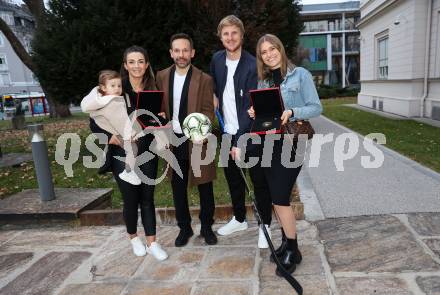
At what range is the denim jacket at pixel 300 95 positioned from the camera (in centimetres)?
297

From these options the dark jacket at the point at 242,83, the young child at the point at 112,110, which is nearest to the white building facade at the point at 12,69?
the young child at the point at 112,110

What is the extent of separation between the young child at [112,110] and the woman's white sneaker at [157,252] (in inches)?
29.3

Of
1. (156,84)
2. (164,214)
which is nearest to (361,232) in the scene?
(164,214)

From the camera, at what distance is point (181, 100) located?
11.7 feet

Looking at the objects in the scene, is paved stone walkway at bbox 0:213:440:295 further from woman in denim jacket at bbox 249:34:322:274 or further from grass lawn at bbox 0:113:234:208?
grass lawn at bbox 0:113:234:208

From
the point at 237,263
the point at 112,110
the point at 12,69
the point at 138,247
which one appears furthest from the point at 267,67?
the point at 12,69

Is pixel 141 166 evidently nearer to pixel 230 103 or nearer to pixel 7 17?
pixel 230 103

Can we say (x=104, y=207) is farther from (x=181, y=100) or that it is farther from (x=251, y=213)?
(x=181, y=100)

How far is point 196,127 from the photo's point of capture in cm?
333

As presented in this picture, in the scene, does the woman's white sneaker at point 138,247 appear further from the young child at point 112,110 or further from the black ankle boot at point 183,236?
the young child at point 112,110

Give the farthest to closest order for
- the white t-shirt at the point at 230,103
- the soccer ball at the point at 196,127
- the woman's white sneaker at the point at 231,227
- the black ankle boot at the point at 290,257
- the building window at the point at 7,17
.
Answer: the building window at the point at 7,17, the woman's white sneaker at the point at 231,227, the white t-shirt at the point at 230,103, the soccer ball at the point at 196,127, the black ankle boot at the point at 290,257

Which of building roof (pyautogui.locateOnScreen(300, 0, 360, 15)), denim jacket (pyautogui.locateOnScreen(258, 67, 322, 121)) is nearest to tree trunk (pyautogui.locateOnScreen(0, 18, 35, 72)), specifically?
denim jacket (pyautogui.locateOnScreen(258, 67, 322, 121))

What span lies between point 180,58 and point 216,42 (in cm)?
430

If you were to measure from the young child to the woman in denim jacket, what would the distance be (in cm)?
111
